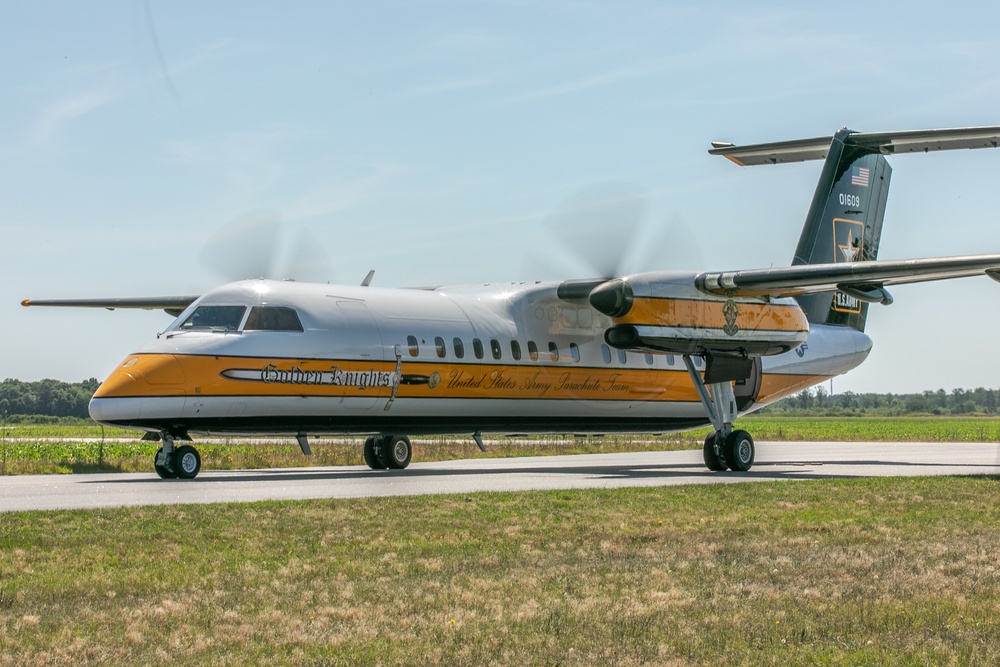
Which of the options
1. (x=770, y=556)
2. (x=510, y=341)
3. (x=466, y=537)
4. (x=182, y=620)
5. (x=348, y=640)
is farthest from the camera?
(x=510, y=341)

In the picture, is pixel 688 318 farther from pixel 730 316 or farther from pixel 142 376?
pixel 142 376

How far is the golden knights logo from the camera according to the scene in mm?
29672

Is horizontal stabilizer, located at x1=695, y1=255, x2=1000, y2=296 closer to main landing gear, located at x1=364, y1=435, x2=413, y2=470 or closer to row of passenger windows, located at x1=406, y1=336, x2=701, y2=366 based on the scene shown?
row of passenger windows, located at x1=406, y1=336, x2=701, y2=366

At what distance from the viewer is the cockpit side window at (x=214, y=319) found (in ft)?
68.4

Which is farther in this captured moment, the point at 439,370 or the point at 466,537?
the point at 439,370

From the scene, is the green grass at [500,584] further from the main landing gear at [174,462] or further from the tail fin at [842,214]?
the tail fin at [842,214]

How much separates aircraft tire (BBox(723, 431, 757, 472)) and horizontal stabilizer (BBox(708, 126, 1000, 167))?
8430mm

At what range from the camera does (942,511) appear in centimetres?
1614

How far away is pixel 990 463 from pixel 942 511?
1425cm

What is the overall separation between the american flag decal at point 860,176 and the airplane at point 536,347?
45 mm

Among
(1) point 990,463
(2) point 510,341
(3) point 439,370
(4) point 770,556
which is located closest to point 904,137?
(1) point 990,463

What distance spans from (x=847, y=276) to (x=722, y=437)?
4745 millimetres

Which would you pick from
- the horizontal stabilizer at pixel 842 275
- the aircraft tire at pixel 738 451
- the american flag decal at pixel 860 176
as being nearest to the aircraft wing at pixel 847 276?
the horizontal stabilizer at pixel 842 275

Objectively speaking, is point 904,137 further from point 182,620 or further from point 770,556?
point 182,620
